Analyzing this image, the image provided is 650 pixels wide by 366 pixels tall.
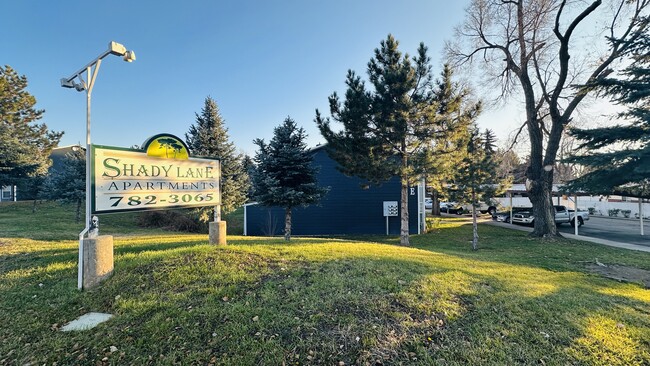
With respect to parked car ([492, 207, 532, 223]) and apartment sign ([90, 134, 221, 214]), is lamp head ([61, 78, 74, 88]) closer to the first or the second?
apartment sign ([90, 134, 221, 214])

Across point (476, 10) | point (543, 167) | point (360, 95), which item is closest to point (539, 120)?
point (543, 167)

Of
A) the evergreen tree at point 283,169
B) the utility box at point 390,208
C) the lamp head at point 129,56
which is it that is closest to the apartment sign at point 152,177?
the lamp head at point 129,56

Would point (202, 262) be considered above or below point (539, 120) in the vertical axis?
below

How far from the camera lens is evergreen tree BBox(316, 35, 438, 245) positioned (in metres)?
9.32

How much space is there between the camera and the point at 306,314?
303cm

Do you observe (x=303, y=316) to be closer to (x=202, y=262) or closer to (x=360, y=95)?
(x=202, y=262)

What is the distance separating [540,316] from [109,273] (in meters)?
5.72

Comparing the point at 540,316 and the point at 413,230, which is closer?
the point at 540,316

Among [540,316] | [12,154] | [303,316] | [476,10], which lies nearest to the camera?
[303,316]

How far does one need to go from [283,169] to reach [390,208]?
8616 millimetres

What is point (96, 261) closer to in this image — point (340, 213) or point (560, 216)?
point (340, 213)

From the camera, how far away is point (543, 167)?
43.7 ft

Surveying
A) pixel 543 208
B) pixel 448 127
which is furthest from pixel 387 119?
pixel 543 208

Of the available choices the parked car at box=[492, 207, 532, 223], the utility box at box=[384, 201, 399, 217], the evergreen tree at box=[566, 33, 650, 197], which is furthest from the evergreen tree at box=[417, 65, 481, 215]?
the parked car at box=[492, 207, 532, 223]
